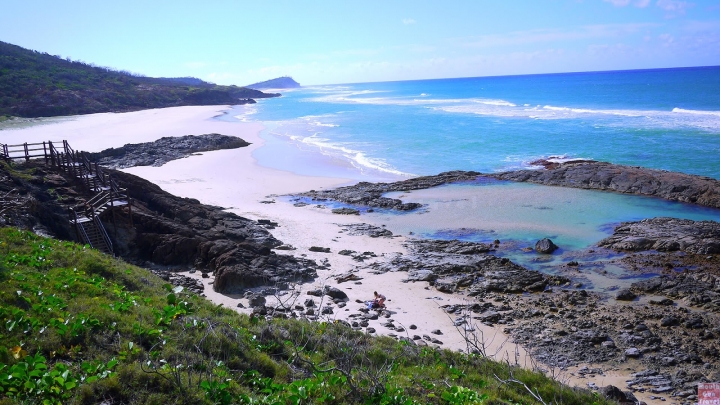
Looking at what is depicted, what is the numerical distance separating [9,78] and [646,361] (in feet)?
295

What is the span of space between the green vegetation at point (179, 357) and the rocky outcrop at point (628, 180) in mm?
21708

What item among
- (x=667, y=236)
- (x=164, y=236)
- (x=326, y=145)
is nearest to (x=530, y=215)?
(x=667, y=236)

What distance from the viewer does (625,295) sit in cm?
1504

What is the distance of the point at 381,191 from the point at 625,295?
1637 cm

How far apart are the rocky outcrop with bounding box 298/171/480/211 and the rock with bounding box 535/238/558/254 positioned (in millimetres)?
7961

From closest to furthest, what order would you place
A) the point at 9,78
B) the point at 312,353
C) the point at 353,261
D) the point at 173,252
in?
the point at 312,353, the point at 173,252, the point at 353,261, the point at 9,78

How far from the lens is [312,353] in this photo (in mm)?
8797

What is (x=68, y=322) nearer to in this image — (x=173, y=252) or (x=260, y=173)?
(x=173, y=252)

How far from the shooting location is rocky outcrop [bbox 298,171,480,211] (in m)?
26.8

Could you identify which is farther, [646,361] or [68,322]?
[646,361]

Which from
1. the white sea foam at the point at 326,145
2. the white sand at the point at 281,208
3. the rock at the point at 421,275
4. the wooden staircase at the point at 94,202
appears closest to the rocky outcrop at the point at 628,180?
the white sea foam at the point at 326,145

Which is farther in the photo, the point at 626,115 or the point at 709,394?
the point at 626,115

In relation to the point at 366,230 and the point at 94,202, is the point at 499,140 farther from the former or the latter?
the point at 94,202

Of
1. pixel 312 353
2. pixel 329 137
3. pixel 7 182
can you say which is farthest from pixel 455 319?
pixel 329 137
